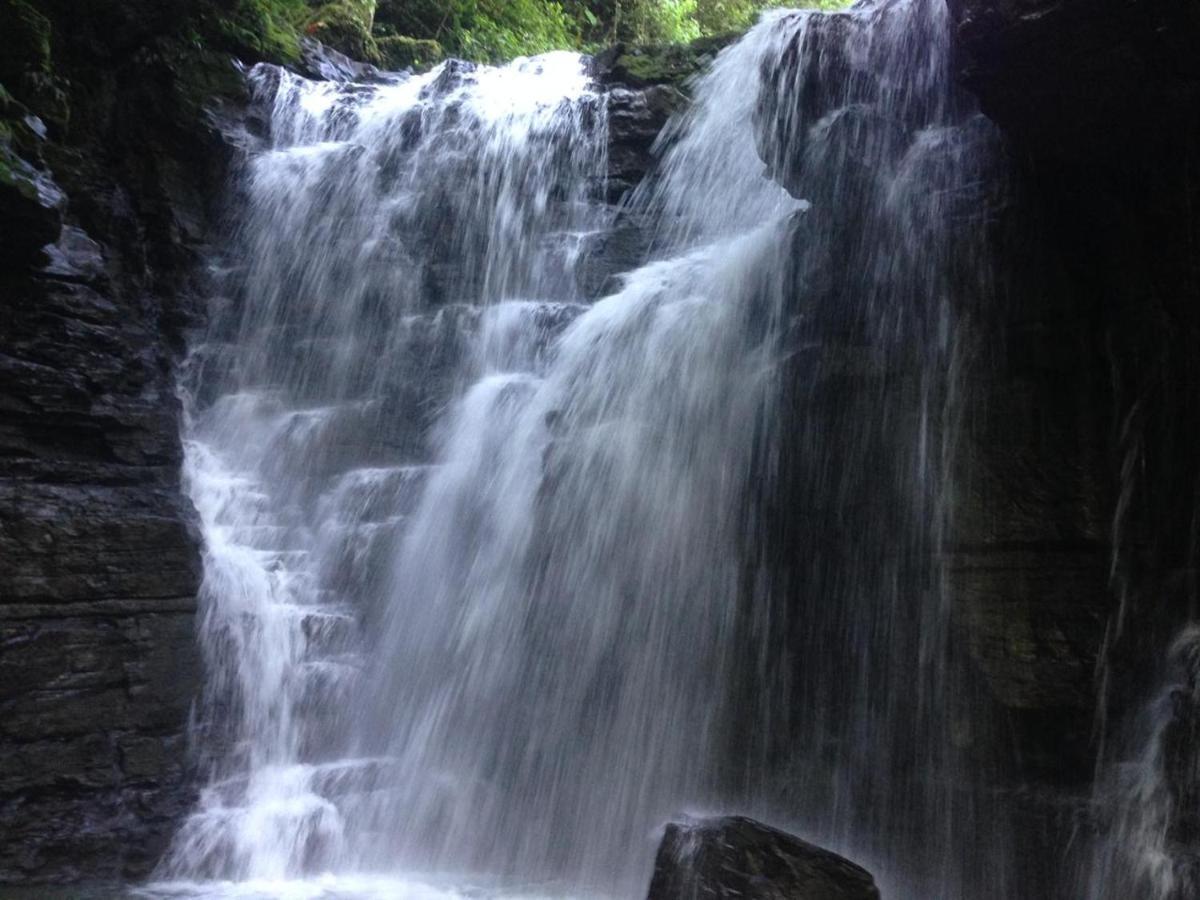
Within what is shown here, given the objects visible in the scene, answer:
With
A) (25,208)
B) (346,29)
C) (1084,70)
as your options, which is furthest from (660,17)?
(1084,70)

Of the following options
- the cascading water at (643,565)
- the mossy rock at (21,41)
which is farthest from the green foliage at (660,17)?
the mossy rock at (21,41)

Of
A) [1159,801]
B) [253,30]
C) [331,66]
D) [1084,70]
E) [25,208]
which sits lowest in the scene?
[1159,801]

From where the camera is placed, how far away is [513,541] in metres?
8.64

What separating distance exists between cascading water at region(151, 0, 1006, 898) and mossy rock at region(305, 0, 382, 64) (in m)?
8.48

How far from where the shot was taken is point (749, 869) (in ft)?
16.0

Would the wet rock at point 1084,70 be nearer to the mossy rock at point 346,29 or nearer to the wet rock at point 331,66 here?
the wet rock at point 331,66

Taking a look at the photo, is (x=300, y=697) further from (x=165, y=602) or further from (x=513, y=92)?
(x=513, y=92)

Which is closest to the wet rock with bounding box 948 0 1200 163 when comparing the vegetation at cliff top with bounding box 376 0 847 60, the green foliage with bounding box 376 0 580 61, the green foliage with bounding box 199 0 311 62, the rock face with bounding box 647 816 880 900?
the rock face with bounding box 647 816 880 900

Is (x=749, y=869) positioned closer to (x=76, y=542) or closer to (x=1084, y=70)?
(x=1084, y=70)

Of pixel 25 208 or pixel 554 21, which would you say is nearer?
pixel 25 208

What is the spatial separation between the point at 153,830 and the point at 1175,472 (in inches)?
297

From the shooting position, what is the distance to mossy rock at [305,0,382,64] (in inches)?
650

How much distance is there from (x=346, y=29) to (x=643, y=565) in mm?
13229

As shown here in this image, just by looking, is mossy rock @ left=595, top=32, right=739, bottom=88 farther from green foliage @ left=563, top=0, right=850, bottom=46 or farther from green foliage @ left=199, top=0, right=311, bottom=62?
green foliage @ left=563, top=0, right=850, bottom=46
